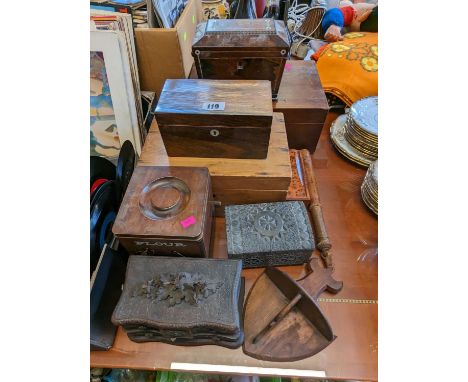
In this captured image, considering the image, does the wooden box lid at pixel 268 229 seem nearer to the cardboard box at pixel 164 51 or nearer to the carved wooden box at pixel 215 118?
the carved wooden box at pixel 215 118

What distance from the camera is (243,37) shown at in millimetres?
842

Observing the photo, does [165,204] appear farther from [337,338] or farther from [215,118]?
[337,338]

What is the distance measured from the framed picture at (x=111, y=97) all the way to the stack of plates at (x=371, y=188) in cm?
76

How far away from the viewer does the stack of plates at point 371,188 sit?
853 millimetres

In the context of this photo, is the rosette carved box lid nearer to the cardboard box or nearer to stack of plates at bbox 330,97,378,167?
stack of plates at bbox 330,97,378,167

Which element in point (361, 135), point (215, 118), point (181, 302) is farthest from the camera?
point (361, 135)

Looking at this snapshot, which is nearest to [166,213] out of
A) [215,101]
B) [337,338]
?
[215,101]

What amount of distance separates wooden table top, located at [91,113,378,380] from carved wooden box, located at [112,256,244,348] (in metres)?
0.03

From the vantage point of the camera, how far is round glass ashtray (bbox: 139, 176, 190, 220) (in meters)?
0.68

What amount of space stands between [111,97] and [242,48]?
→ 46 centimetres

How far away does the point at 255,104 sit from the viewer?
73 cm

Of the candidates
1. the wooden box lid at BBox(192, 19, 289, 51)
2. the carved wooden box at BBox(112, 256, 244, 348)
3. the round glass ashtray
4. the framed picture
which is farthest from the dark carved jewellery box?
the carved wooden box at BBox(112, 256, 244, 348)

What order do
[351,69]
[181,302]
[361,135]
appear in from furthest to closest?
[351,69] < [361,135] < [181,302]

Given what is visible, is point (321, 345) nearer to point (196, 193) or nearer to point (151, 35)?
point (196, 193)
